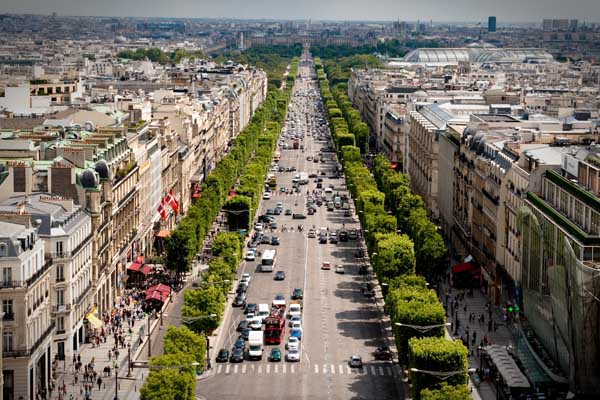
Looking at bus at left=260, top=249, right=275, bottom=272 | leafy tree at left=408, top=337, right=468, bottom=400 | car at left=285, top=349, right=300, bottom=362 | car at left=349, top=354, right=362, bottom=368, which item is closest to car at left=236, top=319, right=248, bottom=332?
car at left=285, top=349, right=300, bottom=362

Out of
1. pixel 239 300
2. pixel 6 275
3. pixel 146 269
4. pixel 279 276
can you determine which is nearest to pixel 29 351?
pixel 6 275

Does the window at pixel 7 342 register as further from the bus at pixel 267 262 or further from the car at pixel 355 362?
the bus at pixel 267 262

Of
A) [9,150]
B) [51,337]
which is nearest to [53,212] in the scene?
[51,337]

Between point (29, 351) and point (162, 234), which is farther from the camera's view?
point (162, 234)

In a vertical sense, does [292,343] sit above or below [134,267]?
below

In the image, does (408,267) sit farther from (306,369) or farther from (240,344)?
(306,369)

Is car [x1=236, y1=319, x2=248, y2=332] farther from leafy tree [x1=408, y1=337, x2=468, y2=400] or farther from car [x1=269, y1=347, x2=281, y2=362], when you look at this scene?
leafy tree [x1=408, y1=337, x2=468, y2=400]
